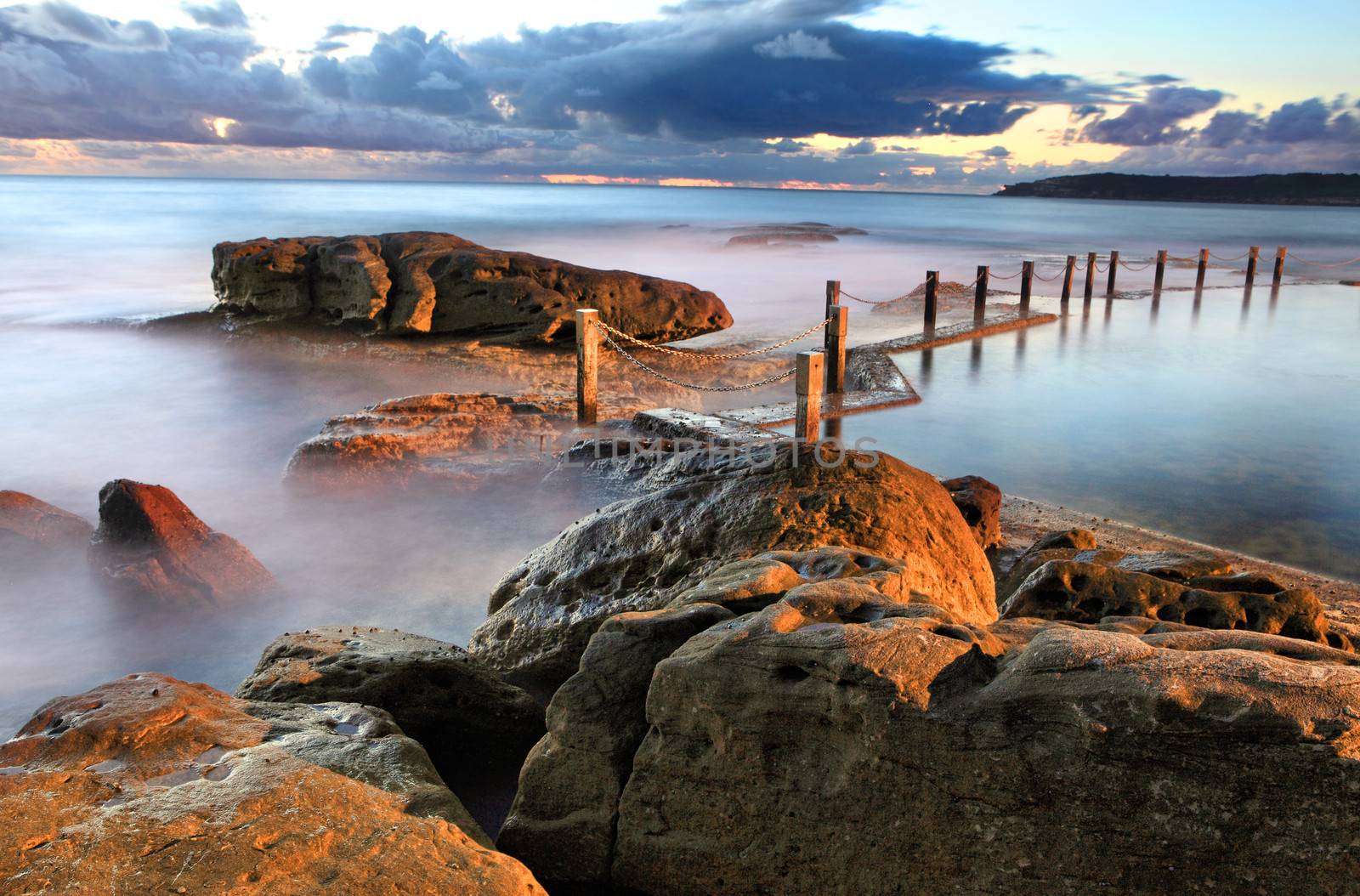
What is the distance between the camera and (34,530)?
6.53 m

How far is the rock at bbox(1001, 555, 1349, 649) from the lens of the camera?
3.66 metres

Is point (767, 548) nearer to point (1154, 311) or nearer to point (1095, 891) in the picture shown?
point (1095, 891)

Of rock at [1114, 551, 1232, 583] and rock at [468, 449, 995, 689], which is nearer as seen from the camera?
rock at [468, 449, 995, 689]

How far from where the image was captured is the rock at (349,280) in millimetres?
12859

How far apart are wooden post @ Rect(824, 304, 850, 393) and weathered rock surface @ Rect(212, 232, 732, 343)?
141 inches

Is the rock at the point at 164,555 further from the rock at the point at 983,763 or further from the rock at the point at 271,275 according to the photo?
the rock at the point at 271,275

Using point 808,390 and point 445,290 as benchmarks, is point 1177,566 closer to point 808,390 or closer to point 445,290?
point 808,390

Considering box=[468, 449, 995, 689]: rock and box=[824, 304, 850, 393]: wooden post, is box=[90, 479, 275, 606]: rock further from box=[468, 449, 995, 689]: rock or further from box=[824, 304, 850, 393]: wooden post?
box=[824, 304, 850, 393]: wooden post

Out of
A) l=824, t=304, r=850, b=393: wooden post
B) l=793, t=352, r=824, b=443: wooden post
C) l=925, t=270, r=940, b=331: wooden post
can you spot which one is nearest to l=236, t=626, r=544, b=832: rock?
l=793, t=352, r=824, b=443: wooden post

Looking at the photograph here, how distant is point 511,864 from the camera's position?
2207 millimetres

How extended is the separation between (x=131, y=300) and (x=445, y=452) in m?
15.1

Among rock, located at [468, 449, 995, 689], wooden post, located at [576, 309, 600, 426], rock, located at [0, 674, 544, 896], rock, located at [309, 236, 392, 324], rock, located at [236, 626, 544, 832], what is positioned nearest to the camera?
rock, located at [0, 674, 544, 896]

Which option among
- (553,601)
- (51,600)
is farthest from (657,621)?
(51,600)

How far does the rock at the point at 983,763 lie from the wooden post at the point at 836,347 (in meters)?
7.81
